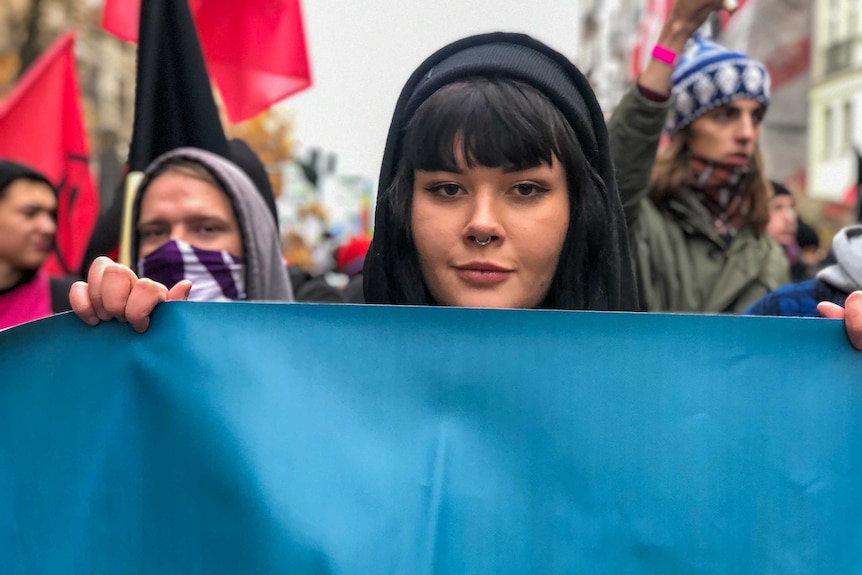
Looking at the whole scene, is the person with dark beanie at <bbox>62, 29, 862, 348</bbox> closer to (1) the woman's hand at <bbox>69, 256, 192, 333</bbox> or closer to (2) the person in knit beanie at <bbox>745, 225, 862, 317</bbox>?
(1) the woman's hand at <bbox>69, 256, 192, 333</bbox>

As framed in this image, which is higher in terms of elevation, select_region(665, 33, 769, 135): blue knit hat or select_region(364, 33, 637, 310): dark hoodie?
select_region(665, 33, 769, 135): blue knit hat

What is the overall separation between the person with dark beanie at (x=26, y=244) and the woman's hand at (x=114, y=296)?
283cm

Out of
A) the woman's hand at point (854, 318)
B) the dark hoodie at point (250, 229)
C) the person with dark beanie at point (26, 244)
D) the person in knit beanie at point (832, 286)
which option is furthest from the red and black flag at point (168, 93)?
the woman's hand at point (854, 318)

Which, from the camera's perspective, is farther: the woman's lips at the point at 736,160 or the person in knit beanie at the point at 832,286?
the woman's lips at the point at 736,160

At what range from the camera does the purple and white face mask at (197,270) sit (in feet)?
10.5

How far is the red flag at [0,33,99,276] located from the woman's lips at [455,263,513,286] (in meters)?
4.21

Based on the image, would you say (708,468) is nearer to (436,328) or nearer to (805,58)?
(436,328)

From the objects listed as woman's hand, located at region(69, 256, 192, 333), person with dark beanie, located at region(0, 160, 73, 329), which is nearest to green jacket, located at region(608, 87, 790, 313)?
woman's hand, located at region(69, 256, 192, 333)

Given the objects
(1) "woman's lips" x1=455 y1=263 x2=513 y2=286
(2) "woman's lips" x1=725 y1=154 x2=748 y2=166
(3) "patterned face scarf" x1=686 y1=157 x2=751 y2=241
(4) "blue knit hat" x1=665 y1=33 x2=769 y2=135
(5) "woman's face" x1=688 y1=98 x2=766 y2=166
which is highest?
(4) "blue knit hat" x1=665 y1=33 x2=769 y2=135

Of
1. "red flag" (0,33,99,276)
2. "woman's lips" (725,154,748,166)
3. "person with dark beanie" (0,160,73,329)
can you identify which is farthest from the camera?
"red flag" (0,33,99,276)

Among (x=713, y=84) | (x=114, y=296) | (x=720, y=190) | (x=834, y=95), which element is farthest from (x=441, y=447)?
(x=834, y=95)

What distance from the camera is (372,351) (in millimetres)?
1808

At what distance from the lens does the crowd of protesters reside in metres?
1.96

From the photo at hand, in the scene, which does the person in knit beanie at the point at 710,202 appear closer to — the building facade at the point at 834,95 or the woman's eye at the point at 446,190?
the woman's eye at the point at 446,190
